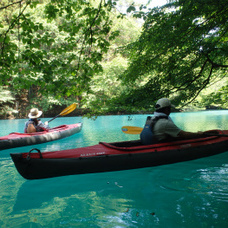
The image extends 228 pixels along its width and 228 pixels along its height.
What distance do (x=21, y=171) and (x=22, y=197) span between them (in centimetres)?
49

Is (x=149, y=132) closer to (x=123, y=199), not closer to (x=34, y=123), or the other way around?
(x=123, y=199)

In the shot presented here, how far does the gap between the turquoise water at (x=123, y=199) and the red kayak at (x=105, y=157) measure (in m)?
0.19

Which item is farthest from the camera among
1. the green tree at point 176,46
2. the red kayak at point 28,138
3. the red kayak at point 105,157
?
the red kayak at point 28,138

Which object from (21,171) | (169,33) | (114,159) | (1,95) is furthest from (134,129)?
(1,95)

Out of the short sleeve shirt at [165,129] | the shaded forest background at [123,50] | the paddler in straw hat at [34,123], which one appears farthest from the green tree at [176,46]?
the paddler in straw hat at [34,123]

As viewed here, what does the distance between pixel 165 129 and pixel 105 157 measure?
1.39 meters

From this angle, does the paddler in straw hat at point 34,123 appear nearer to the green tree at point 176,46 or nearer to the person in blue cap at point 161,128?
the green tree at point 176,46

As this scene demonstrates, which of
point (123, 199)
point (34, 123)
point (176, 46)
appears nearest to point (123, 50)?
point (176, 46)

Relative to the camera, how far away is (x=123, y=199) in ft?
10.1

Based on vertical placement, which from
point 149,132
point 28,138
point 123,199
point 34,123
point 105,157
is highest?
point 149,132

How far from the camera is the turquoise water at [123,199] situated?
2.51 meters

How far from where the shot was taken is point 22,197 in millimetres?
3295

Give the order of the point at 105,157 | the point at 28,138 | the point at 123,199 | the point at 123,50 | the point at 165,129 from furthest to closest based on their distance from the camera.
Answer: the point at 28,138, the point at 123,50, the point at 165,129, the point at 105,157, the point at 123,199

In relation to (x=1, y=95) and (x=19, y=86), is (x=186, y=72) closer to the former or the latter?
(x=19, y=86)
